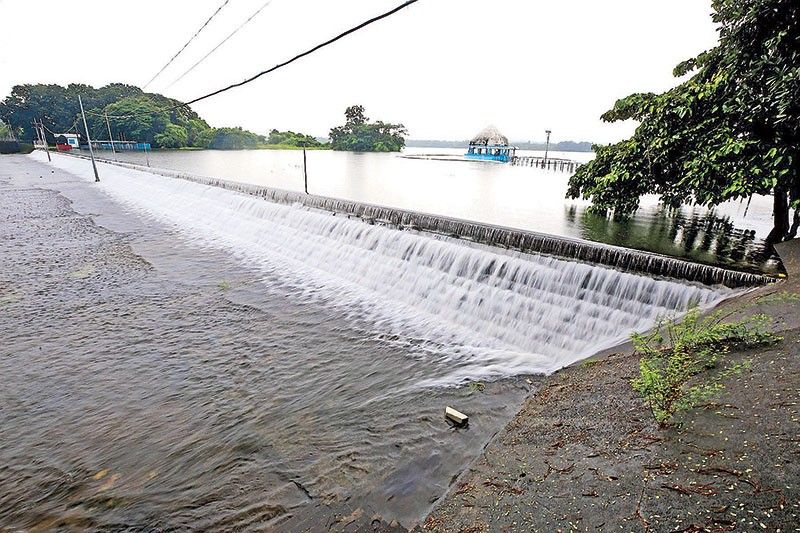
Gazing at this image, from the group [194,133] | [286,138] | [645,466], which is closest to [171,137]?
[194,133]

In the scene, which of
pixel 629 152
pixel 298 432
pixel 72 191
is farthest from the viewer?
pixel 72 191

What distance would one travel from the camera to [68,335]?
6.35m

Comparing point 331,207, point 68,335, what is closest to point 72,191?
point 331,207

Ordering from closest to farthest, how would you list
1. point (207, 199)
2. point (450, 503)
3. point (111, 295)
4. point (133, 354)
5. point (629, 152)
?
point (450, 503), point (133, 354), point (111, 295), point (629, 152), point (207, 199)

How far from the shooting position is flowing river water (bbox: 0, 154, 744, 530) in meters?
3.49

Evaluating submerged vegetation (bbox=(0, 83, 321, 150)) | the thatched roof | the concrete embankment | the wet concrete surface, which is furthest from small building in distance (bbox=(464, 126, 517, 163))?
the concrete embankment

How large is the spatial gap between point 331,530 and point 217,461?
147 cm

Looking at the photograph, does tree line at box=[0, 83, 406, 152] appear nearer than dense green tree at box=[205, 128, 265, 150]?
Yes

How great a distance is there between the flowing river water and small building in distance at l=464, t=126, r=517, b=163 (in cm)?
5179

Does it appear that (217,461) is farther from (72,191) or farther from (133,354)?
(72,191)

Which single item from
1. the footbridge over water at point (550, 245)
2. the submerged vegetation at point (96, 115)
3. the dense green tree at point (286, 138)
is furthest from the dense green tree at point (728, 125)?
the dense green tree at point (286, 138)

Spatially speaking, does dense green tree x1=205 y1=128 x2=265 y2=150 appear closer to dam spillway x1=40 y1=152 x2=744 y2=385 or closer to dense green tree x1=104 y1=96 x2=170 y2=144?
dense green tree x1=104 y1=96 x2=170 y2=144

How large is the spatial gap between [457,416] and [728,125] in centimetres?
746

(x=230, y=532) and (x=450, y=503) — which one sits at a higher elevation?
(x=450, y=503)
